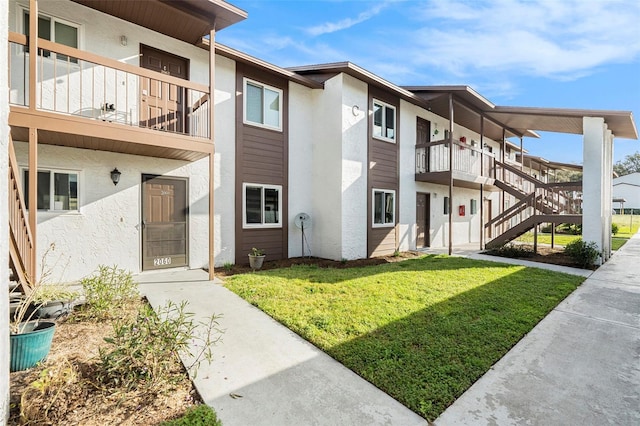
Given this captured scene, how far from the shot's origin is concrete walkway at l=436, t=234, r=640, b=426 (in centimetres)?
271

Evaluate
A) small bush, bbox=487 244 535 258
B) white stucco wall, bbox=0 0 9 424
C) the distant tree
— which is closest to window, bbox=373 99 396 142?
small bush, bbox=487 244 535 258

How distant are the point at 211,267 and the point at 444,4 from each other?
31.3ft

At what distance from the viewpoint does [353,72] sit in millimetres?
9906

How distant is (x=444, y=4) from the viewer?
28.1 ft

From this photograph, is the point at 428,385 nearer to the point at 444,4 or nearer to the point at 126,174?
the point at 126,174

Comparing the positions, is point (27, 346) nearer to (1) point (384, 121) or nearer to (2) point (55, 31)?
(2) point (55, 31)

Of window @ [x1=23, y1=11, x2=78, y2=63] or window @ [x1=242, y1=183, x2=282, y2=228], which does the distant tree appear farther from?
window @ [x1=23, y1=11, x2=78, y2=63]

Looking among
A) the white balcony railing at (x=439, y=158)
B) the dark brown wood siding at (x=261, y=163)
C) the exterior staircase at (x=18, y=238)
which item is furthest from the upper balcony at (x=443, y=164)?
the exterior staircase at (x=18, y=238)

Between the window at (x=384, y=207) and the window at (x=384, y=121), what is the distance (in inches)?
83.4

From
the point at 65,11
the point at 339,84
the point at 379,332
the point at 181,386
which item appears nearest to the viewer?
the point at 181,386

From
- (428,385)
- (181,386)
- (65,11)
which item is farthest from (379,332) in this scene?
(65,11)

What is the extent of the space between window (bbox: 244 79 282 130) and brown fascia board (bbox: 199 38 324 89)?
53 cm

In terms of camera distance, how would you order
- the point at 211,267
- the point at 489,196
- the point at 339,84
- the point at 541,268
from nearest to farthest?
the point at 211,267
the point at 541,268
the point at 339,84
the point at 489,196

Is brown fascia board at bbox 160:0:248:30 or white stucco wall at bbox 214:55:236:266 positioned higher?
brown fascia board at bbox 160:0:248:30
